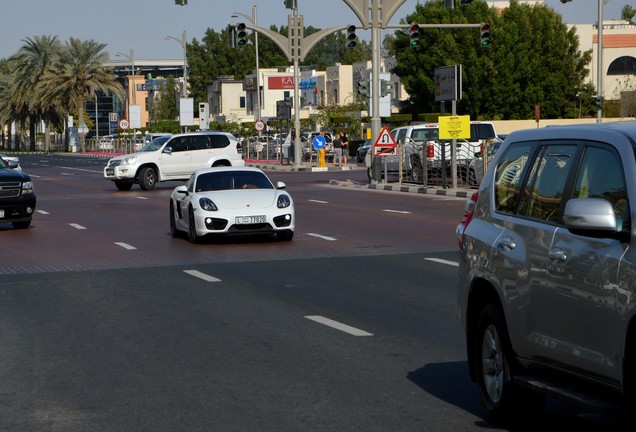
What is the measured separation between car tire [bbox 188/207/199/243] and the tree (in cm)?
6593

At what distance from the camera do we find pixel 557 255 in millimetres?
6438

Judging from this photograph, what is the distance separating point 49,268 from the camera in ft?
59.1

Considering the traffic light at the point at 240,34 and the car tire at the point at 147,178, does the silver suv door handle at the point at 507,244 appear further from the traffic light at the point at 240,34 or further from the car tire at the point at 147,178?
the traffic light at the point at 240,34

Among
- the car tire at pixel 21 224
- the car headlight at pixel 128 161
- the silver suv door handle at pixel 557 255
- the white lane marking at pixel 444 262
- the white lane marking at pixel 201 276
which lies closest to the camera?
the silver suv door handle at pixel 557 255

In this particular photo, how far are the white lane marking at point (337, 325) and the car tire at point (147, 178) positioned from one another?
1262 inches

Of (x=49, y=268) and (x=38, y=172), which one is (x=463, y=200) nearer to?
(x=49, y=268)

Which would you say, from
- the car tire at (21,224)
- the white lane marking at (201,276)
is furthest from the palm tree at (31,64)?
the white lane marking at (201,276)

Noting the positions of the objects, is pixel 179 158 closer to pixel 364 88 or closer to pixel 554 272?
pixel 364 88

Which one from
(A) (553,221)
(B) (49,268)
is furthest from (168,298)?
(A) (553,221)

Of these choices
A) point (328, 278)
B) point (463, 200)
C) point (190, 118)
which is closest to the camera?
point (328, 278)

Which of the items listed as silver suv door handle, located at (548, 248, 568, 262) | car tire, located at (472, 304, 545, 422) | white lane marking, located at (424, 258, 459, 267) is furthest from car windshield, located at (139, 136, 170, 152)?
silver suv door handle, located at (548, 248, 568, 262)

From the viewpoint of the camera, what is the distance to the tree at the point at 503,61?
284 ft

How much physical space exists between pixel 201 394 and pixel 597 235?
3.50 meters

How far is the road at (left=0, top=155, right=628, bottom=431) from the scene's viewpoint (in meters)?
7.82
